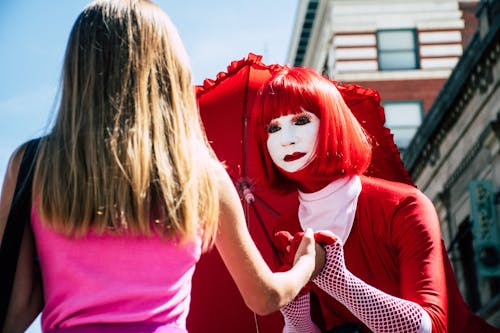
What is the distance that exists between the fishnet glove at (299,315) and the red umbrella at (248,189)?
1.70 ft

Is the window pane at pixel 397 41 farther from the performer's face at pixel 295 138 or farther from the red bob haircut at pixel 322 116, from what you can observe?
the performer's face at pixel 295 138

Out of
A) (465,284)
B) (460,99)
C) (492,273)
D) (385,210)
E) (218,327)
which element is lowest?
(465,284)

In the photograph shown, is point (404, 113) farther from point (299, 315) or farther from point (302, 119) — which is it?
point (299, 315)

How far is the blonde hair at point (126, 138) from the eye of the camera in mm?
2486

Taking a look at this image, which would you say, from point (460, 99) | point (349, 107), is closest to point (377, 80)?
point (460, 99)

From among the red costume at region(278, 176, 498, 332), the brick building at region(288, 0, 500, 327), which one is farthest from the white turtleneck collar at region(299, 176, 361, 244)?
the brick building at region(288, 0, 500, 327)

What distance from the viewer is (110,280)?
2488mm

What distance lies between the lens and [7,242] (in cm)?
251

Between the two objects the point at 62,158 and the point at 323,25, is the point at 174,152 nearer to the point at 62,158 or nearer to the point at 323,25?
the point at 62,158

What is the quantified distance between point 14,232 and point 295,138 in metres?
1.94

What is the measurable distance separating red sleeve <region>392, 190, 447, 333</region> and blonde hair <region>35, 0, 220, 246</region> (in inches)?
58.6

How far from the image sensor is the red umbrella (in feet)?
15.2

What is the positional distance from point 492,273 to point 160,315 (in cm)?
1748

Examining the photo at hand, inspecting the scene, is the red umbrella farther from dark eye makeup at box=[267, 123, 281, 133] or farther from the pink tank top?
the pink tank top
